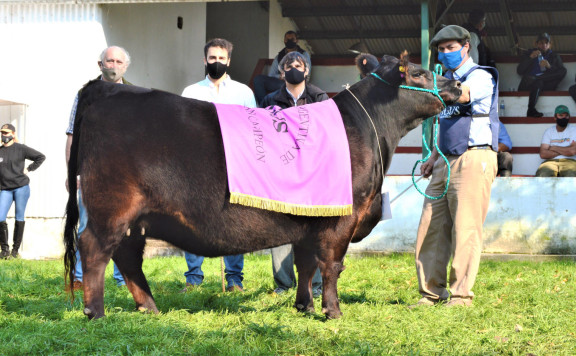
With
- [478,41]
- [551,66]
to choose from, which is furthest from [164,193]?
[551,66]

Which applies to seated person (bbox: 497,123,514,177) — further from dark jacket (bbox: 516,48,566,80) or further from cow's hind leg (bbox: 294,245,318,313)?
cow's hind leg (bbox: 294,245,318,313)

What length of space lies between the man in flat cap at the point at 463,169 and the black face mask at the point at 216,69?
6.04 feet

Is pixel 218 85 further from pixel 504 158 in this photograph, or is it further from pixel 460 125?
pixel 504 158

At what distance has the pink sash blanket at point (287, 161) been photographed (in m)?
5.13

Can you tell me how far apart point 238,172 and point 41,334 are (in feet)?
5.19

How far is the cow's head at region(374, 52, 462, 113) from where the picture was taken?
5.81m

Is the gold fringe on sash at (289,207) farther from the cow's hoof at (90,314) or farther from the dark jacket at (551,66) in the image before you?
the dark jacket at (551,66)

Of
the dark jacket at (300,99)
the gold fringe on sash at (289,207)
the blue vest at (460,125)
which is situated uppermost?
the dark jacket at (300,99)

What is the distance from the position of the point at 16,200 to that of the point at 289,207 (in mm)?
7971

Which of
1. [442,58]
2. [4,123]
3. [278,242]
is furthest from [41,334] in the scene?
[4,123]

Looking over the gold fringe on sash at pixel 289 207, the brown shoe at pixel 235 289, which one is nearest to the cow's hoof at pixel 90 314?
the gold fringe on sash at pixel 289 207

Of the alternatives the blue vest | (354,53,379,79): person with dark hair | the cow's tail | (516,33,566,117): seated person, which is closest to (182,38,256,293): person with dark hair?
(354,53,379,79): person with dark hair

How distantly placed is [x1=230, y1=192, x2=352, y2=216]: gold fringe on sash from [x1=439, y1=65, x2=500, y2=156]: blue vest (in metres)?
1.30

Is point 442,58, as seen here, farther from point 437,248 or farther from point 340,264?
point 340,264
